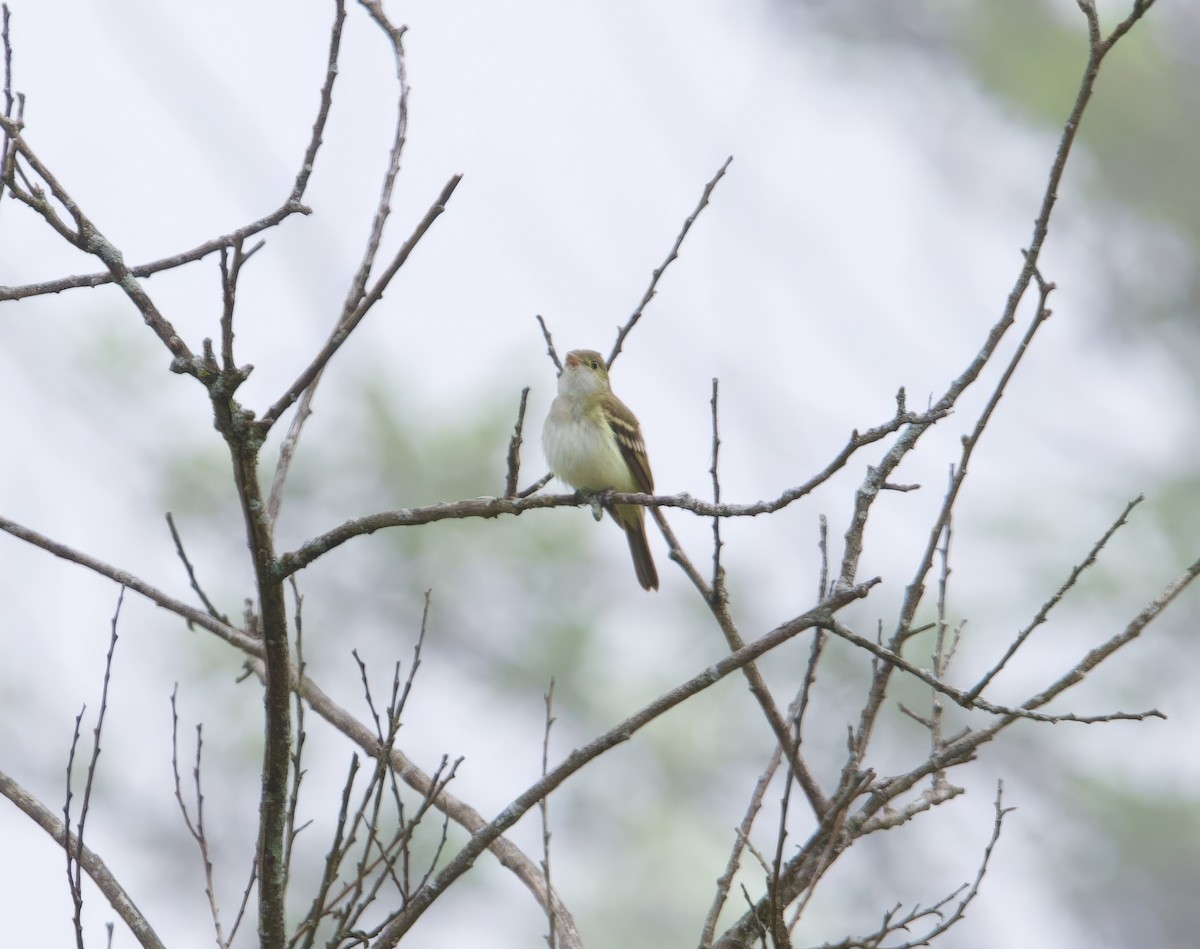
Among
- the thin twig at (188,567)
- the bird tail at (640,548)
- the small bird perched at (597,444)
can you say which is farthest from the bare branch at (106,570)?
the bird tail at (640,548)

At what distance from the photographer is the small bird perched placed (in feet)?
23.4

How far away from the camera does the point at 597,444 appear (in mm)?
7211

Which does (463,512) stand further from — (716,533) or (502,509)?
(716,533)

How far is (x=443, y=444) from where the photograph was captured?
52.5 feet

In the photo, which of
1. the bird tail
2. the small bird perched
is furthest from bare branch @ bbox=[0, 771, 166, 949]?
the bird tail

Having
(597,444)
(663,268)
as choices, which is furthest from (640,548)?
(663,268)

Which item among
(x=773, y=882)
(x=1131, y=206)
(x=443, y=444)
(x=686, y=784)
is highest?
(x=1131, y=206)

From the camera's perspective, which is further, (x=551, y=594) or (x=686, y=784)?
(x=686, y=784)

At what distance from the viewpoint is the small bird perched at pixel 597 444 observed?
7.14m

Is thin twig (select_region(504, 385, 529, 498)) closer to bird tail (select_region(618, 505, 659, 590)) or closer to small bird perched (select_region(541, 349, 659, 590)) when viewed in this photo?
small bird perched (select_region(541, 349, 659, 590))

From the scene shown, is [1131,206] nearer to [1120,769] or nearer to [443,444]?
[1120,769]

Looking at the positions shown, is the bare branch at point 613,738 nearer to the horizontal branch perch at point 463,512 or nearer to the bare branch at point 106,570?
the horizontal branch perch at point 463,512

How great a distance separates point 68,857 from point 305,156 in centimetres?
175

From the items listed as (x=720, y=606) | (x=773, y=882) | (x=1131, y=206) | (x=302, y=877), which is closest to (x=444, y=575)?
(x=302, y=877)
